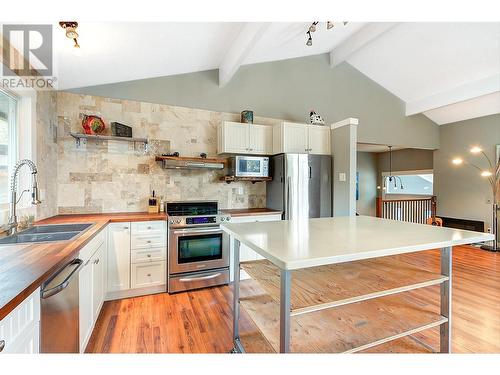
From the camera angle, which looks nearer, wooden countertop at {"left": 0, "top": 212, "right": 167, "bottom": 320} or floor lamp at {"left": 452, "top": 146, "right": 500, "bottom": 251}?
wooden countertop at {"left": 0, "top": 212, "right": 167, "bottom": 320}

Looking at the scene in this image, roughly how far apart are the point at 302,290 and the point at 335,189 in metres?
2.72

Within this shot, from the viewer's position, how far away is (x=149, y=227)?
2791mm

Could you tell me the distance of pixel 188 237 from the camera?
9.57 feet

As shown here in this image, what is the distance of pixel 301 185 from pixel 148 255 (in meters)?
2.19

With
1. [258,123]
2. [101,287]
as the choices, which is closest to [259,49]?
[258,123]

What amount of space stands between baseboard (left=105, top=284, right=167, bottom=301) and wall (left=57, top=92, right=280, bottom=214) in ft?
3.46

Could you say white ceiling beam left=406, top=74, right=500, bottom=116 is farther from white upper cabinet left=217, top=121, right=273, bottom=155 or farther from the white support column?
white upper cabinet left=217, top=121, right=273, bottom=155

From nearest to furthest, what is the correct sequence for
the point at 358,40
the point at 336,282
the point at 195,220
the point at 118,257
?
1. the point at 336,282
2. the point at 118,257
3. the point at 195,220
4. the point at 358,40

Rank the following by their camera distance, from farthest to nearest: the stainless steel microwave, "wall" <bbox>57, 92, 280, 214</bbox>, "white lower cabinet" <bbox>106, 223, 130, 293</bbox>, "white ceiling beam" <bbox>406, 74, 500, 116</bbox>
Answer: "white ceiling beam" <bbox>406, 74, 500, 116</bbox> < the stainless steel microwave < "wall" <bbox>57, 92, 280, 214</bbox> < "white lower cabinet" <bbox>106, 223, 130, 293</bbox>

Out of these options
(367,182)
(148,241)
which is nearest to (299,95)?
(148,241)

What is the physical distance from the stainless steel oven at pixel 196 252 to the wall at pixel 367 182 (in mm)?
6281

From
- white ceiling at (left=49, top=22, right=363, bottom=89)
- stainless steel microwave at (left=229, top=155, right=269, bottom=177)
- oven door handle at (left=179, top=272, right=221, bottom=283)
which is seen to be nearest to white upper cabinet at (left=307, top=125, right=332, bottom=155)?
stainless steel microwave at (left=229, top=155, right=269, bottom=177)

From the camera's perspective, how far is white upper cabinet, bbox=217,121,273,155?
11.4ft

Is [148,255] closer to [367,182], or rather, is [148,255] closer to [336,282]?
[336,282]
